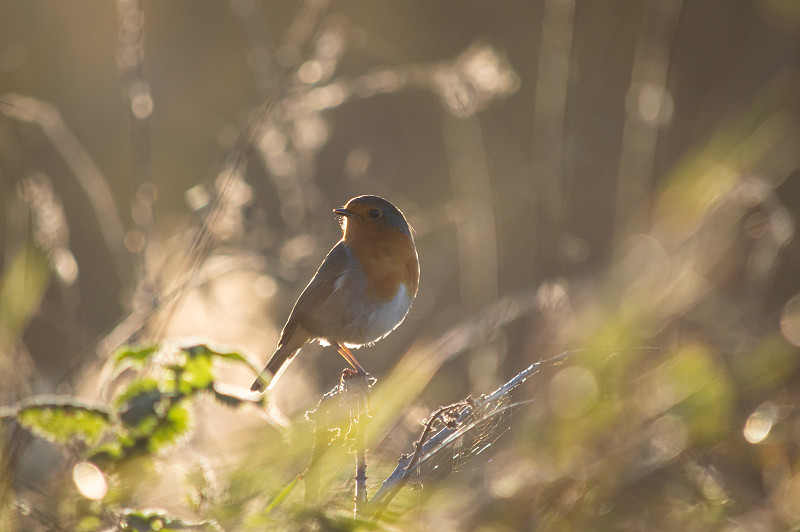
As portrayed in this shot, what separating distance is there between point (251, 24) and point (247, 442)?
1.99m

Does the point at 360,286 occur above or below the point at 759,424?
above

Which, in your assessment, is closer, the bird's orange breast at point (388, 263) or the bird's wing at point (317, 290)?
the bird's orange breast at point (388, 263)

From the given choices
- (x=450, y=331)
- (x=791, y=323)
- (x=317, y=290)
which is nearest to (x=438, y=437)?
(x=450, y=331)

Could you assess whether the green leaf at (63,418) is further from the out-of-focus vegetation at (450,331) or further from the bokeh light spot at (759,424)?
the bokeh light spot at (759,424)

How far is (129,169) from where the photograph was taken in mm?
7414

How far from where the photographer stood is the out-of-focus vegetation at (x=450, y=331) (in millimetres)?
1352

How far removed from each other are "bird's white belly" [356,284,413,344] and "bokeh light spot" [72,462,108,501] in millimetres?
2145

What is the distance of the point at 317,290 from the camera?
Result: 12.2ft

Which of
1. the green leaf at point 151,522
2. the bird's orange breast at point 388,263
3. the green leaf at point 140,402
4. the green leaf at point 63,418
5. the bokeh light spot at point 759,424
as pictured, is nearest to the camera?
the green leaf at point 151,522

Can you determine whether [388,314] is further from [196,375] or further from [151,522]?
[151,522]

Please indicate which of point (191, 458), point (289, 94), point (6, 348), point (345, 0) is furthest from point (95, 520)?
point (345, 0)

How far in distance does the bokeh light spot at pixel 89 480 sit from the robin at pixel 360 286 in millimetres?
→ 2101

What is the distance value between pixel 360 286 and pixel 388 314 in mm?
202

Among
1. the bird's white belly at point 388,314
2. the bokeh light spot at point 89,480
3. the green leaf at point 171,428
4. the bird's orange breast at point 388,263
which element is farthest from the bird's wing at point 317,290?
the bokeh light spot at point 89,480
